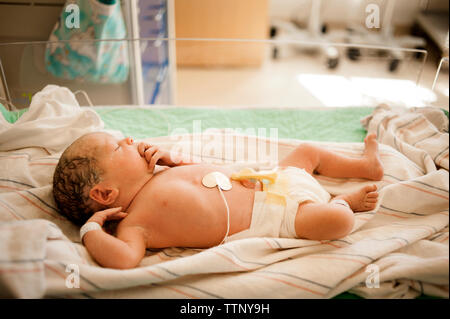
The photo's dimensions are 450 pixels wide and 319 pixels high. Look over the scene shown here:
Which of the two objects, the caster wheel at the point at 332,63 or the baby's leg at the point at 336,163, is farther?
the caster wheel at the point at 332,63

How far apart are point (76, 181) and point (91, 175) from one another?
4cm

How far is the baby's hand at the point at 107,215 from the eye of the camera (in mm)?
804

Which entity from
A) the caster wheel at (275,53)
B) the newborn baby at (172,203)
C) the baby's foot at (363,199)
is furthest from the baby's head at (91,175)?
the caster wheel at (275,53)

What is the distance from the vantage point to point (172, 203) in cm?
84

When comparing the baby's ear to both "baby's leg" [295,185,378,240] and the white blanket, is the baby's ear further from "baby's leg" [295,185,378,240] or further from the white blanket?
"baby's leg" [295,185,378,240]

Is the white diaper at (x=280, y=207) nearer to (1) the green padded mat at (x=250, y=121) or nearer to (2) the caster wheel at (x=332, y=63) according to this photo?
(1) the green padded mat at (x=250, y=121)

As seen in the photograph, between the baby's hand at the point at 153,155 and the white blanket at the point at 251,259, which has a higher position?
the baby's hand at the point at 153,155

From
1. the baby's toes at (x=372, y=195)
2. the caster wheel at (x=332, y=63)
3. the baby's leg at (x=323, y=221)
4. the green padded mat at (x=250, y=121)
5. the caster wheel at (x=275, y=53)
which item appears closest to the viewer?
the baby's leg at (x=323, y=221)

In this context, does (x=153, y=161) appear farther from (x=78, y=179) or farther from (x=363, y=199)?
(x=363, y=199)

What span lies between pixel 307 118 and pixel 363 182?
0.46 meters

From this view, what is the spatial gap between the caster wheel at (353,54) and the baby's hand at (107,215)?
82.9 inches

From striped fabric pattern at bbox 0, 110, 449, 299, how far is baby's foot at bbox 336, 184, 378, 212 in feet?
0.07

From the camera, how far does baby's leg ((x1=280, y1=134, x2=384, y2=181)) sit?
3.26ft
